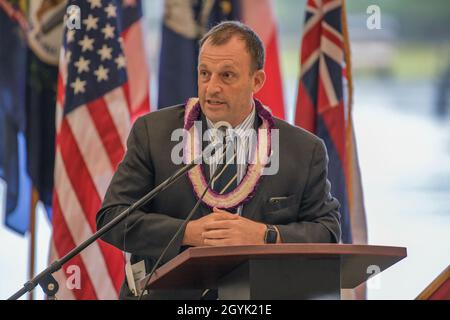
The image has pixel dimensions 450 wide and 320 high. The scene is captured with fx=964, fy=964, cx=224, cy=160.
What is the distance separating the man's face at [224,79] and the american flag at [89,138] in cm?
180

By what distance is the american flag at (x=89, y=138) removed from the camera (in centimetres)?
548

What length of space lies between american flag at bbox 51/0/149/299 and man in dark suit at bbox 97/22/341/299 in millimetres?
1639

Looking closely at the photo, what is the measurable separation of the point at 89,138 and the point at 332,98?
1.44 metres

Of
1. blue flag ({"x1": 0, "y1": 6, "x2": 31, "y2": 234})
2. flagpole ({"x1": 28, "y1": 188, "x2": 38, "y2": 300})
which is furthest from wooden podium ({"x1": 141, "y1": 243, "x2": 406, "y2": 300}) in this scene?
blue flag ({"x1": 0, "y1": 6, "x2": 31, "y2": 234})

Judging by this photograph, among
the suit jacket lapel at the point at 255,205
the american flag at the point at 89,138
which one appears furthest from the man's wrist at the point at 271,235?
the american flag at the point at 89,138

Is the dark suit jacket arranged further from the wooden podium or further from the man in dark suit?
the wooden podium

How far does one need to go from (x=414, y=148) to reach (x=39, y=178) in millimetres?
2388

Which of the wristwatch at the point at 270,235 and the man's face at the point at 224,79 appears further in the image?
the man's face at the point at 224,79

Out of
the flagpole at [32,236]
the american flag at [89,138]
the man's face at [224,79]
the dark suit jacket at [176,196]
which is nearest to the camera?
the dark suit jacket at [176,196]

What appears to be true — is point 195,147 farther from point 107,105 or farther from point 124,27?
point 124,27

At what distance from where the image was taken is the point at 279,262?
117 inches

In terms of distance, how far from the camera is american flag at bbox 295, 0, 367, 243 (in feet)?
18.4

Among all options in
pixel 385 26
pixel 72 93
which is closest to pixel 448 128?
pixel 385 26

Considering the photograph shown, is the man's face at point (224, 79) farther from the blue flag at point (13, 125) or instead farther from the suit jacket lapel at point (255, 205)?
the blue flag at point (13, 125)
